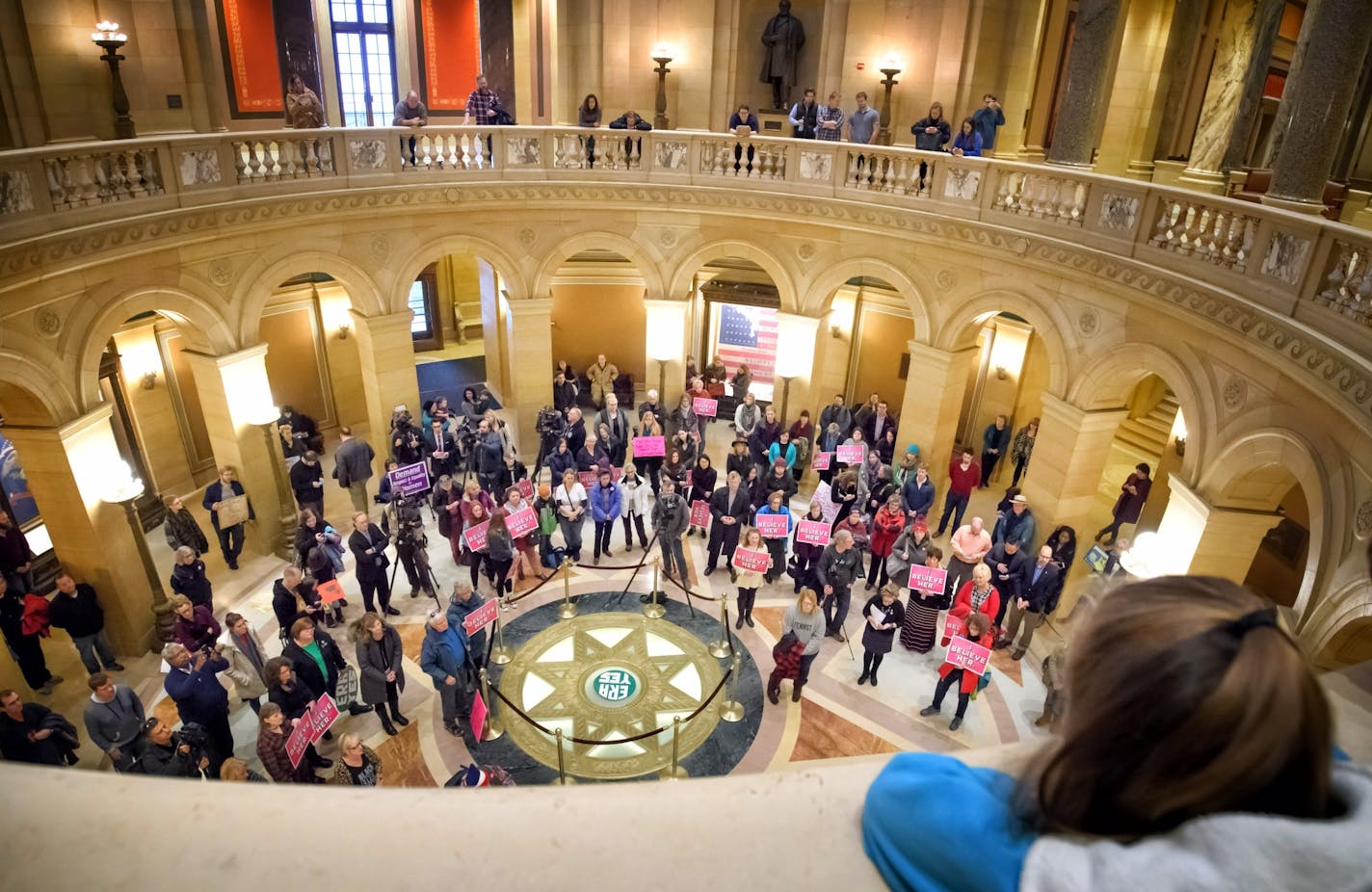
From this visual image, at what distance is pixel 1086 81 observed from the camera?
1346cm

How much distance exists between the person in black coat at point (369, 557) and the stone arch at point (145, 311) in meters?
3.99

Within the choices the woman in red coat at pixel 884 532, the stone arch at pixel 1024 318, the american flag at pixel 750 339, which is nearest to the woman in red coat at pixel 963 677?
the woman in red coat at pixel 884 532

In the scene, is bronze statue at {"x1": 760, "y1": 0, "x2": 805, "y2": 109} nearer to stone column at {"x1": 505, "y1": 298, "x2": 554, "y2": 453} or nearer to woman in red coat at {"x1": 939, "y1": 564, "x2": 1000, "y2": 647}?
stone column at {"x1": 505, "y1": 298, "x2": 554, "y2": 453}

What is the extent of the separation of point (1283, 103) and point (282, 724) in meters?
13.6

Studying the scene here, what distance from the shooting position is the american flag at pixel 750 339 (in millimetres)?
19906

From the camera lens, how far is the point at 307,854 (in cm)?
143

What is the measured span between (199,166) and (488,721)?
30.6ft

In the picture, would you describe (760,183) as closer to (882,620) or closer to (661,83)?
(661,83)

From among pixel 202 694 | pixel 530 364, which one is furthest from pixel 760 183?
pixel 202 694

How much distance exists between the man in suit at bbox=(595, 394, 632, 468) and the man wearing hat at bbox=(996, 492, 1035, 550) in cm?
676

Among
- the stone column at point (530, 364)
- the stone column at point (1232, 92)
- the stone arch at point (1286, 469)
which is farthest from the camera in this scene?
the stone column at point (530, 364)

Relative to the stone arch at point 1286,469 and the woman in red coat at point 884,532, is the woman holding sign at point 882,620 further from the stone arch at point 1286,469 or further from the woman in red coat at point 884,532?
the stone arch at point 1286,469

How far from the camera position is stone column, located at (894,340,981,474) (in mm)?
15188

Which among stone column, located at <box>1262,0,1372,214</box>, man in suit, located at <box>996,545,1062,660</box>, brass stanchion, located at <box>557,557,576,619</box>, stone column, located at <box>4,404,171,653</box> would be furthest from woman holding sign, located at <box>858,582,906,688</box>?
stone column, located at <box>4,404,171,653</box>
